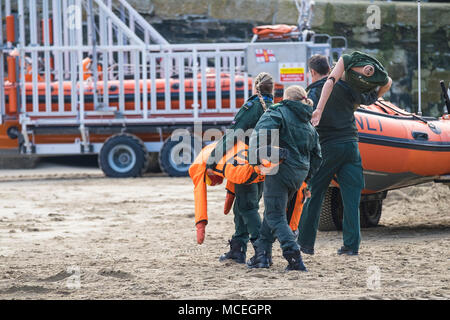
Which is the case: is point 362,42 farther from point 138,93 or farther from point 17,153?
point 17,153

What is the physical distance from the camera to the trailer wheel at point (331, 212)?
833 cm

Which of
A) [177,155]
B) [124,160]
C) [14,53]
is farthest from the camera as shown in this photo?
[124,160]

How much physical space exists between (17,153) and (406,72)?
28.9 feet

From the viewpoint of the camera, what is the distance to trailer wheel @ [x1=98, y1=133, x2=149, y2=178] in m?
15.0

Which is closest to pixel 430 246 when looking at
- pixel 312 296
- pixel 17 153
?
pixel 312 296

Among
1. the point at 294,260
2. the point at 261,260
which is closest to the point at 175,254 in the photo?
the point at 261,260

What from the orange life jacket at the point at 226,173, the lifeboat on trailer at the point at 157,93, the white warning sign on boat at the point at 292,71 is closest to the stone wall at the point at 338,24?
the lifeboat on trailer at the point at 157,93

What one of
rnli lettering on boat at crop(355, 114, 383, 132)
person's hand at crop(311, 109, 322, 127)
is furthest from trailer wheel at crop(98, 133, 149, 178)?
person's hand at crop(311, 109, 322, 127)

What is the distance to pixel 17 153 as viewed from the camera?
52.7 ft

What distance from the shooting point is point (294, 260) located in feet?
19.5

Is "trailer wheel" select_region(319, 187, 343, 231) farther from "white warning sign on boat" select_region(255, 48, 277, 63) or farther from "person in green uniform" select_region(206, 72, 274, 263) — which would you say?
"white warning sign on boat" select_region(255, 48, 277, 63)

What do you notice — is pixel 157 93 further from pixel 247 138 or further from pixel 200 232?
pixel 200 232

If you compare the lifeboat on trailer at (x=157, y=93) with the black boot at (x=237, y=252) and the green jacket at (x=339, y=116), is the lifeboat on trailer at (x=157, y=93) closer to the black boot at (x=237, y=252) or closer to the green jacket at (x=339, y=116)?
the green jacket at (x=339, y=116)

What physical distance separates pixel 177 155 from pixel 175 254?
7.97 metres
